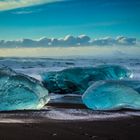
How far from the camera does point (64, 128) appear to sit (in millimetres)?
6441

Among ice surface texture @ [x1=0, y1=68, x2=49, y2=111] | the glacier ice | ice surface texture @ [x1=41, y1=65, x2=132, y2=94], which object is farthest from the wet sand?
ice surface texture @ [x1=41, y1=65, x2=132, y2=94]

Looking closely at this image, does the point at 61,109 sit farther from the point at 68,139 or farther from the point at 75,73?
the point at 75,73

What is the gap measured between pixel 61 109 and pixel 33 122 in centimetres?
199

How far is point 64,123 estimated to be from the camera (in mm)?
6953

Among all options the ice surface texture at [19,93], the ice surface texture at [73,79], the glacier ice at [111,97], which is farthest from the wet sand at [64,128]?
the ice surface texture at [73,79]

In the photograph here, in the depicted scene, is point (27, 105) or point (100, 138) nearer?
point (100, 138)

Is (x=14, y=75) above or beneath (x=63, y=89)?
above

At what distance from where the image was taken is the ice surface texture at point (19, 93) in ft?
29.1

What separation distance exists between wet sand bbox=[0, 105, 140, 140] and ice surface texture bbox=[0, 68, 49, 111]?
76 cm

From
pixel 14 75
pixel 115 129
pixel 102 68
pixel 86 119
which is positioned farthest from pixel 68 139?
pixel 102 68

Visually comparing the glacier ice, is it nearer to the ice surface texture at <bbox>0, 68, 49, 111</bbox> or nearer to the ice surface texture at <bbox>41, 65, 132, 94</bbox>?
the ice surface texture at <bbox>0, 68, 49, 111</bbox>

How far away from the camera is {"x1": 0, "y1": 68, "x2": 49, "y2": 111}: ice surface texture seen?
349 inches

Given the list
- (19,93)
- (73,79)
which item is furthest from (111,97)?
(73,79)

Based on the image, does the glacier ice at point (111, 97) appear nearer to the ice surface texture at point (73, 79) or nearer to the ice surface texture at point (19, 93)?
the ice surface texture at point (19, 93)
